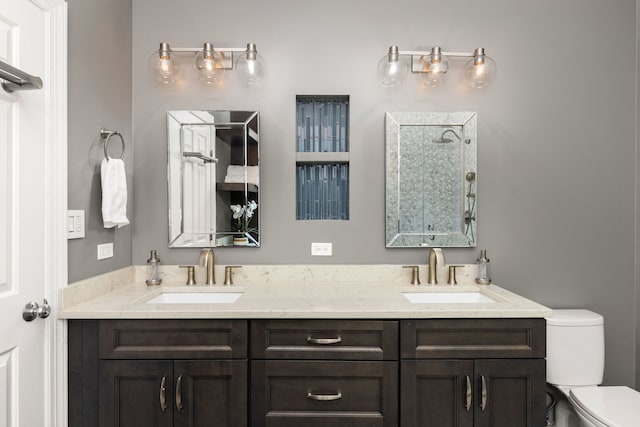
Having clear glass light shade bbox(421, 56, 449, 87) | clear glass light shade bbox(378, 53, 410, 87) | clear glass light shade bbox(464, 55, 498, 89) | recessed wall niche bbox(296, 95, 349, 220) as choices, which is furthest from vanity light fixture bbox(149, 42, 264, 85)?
clear glass light shade bbox(464, 55, 498, 89)

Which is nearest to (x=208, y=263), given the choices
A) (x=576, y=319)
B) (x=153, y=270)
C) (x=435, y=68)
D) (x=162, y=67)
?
(x=153, y=270)

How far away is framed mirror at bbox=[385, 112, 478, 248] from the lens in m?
2.03

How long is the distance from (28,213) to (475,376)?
1872 millimetres

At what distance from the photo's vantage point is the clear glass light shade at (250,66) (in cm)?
187

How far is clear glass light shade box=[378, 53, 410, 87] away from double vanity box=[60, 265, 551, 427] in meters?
1.20

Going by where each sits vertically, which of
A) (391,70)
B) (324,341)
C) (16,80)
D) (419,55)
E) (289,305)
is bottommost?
(324,341)

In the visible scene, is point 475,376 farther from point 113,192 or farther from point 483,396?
point 113,192

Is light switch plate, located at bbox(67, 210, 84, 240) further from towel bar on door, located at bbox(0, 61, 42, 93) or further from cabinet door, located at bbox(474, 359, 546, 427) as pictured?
cabinet door, located at bbox(474, 359, 546, 427)

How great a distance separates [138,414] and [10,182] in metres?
1.02

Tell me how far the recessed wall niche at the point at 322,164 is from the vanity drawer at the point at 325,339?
0.75 m

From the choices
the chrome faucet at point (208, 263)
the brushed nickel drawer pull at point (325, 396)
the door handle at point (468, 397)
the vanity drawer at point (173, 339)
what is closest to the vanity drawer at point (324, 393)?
the brushed nickel drawer pull at point (325, 396)

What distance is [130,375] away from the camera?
145cm

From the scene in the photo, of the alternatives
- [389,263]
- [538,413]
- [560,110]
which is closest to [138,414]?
[389,263]

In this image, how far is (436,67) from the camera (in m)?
1.92
